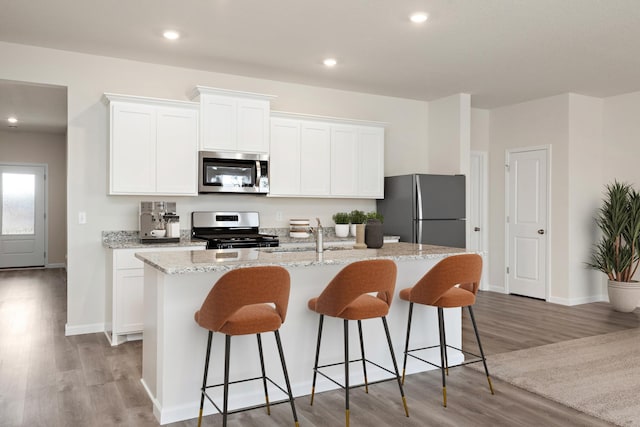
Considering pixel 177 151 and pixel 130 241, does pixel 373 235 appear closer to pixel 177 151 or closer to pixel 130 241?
pixel 177 151

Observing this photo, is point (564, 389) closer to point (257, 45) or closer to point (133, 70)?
point (257, 45)

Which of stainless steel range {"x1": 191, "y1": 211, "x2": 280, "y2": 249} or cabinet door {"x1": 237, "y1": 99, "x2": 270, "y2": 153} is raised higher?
cabinet door {"x1": 237, "y1": 99, "x2": 270, "y2": 153}

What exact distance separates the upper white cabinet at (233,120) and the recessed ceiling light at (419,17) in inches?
71.4

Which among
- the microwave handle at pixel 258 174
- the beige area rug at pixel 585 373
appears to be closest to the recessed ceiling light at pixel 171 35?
the microwave handle at pixel 258 174

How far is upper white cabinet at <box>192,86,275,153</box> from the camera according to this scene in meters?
5.02

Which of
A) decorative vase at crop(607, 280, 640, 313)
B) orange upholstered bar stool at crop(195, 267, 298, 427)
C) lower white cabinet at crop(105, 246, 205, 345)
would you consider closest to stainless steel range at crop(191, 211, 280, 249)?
lower white cabinet at crop(105, 246, 205, 345)

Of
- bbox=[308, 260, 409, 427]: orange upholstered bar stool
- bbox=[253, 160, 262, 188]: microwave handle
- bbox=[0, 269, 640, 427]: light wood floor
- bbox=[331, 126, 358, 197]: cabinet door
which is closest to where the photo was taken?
bbox=[308, 260, 409, 427]: orange upholstered bar stool

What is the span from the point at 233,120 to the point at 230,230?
1175 millimetres

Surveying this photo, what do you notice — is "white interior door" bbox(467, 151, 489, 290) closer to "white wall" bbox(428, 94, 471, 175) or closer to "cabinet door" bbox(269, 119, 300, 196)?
"white wall" bbox(428, 94, 471, 175)

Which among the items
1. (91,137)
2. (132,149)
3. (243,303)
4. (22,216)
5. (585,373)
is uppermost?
(91,137)

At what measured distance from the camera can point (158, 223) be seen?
4.97m

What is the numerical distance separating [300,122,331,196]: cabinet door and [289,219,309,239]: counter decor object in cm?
32

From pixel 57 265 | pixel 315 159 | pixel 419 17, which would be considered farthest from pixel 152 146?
Result: pixel 57 265

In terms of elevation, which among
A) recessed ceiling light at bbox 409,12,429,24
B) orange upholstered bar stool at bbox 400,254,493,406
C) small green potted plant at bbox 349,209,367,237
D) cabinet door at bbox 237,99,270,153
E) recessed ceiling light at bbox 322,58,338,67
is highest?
recessed ceiling light at bbox 322,58,338,67
